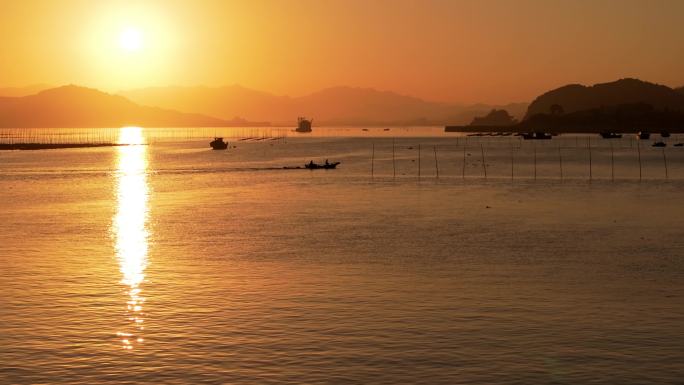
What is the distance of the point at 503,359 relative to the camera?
20.2 meters

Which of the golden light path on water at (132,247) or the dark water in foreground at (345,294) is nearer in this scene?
the dark water in foreground at (345,294)

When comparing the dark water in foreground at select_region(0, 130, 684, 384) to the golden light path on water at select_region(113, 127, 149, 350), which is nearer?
the dark water in foreground at select_region(0, 130, 684, 384)

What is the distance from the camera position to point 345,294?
28234 millimetres

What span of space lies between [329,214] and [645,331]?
122 feet

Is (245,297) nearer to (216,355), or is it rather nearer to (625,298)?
(216,355)

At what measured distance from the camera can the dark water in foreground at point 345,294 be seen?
19.8 m

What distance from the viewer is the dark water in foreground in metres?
19.8

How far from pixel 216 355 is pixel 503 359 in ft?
23.6

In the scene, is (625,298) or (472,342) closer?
(472,342)

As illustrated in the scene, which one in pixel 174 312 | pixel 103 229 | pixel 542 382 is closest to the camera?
pixel 542 382

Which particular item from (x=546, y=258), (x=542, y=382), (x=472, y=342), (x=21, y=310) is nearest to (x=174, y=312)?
(x=21, y=310)

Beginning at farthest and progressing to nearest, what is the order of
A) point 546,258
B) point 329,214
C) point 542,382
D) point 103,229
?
point 329,214
point 103,229
point 546,258
point 542,382

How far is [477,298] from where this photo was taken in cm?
2747

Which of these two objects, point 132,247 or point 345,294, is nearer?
point 345,294
